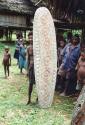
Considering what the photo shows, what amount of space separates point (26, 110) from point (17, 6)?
19.9 meters

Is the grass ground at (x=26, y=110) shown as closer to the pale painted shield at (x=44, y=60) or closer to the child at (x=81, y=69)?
the pale painted shield at (x=44, y=60)

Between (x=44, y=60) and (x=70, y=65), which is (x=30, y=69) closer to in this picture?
(x=44, y=60)

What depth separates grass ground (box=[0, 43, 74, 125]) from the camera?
8.03 meters

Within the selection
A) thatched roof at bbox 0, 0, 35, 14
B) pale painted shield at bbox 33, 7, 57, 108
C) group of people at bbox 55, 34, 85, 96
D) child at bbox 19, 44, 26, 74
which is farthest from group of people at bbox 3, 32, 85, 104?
thatched roof at bbox 0, 0, 35, 14

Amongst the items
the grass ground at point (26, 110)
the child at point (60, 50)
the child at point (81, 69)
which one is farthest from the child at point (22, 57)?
the child at point (81, 69)

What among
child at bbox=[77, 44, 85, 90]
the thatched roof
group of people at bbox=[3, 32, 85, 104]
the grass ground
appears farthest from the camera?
the thatched roof

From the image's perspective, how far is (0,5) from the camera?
89.7 ft

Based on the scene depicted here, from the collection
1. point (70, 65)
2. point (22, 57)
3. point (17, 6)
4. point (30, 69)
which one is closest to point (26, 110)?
point (30, 69)

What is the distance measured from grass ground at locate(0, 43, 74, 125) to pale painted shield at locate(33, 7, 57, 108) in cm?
34

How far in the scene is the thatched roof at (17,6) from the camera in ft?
90.0

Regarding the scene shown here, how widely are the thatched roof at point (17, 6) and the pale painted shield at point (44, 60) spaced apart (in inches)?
722

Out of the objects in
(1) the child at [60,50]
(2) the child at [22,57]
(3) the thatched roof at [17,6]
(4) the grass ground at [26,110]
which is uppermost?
(3) the thatched roof at [17,6]

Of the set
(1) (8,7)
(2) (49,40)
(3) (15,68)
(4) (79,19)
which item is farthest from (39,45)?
(1) (8,7)

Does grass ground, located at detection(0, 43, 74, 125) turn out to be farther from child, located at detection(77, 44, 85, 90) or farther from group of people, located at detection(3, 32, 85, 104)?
child, located at detection(77, 44, 85, 90)
